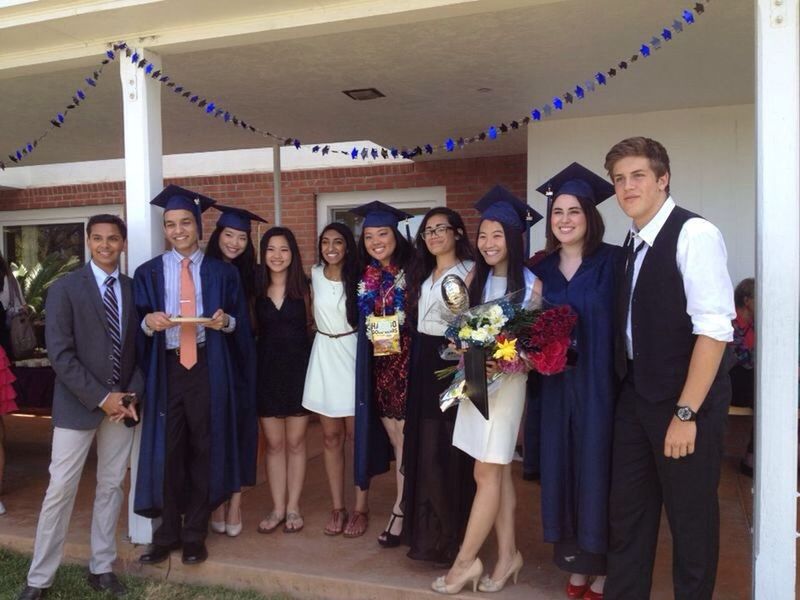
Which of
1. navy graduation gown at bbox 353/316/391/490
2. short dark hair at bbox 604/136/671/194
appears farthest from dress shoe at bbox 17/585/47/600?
short dark hair at bbox 604/136/671/194

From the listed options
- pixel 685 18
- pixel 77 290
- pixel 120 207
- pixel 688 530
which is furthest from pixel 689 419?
pixel 120 207

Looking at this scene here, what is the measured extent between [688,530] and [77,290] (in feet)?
10.1

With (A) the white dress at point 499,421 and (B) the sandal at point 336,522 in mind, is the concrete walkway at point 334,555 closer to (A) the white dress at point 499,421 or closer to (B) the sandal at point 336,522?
(B) the sandal at point 336,522

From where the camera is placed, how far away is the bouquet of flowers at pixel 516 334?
9.88 ft

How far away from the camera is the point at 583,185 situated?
10.8 feet

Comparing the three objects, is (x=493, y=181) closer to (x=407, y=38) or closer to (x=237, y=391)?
(x=407, y=38)

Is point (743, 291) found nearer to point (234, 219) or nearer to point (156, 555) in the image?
Result: point (234, 219)

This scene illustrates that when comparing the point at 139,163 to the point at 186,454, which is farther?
the point at 139,163

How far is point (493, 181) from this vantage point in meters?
8.48

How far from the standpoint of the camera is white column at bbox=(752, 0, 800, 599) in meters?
3.01

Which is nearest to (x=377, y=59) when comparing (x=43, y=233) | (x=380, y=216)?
(x=380, y=216)

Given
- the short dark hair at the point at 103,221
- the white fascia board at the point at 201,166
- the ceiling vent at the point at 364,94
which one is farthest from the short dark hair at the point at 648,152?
the white fascia board at the point at 201,166

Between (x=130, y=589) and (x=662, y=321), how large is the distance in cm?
312

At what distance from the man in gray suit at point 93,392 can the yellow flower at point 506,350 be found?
6.50ft
